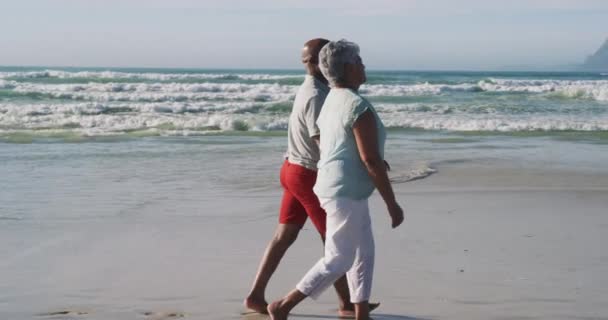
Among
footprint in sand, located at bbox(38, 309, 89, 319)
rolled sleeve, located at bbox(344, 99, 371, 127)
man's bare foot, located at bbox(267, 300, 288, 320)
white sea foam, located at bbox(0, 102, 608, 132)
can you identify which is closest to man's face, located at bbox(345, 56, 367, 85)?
→ rolled sleeve, located at bbox(344, 99, 371, 127)

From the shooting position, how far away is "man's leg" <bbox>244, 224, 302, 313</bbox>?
460cm

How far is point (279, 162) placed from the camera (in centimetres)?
1196

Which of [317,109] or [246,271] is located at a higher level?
[317,109]

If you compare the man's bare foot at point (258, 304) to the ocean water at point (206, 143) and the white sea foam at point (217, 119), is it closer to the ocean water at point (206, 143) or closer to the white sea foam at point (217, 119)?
the ocean water at point (206, 143)

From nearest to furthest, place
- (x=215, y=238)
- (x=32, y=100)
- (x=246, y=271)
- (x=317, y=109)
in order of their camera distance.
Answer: (x=317, y=109)
(x=246, y=271)
(x=215, y=238)
(x=32, y=100)

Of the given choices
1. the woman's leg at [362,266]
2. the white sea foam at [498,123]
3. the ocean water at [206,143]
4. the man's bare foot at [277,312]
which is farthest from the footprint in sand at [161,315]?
the white sea foam at [498,123]

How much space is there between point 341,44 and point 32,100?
2741 centimetres

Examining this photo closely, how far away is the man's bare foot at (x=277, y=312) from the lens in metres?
4.25

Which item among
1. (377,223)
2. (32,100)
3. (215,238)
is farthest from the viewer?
(32,100)

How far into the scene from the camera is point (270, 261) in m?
4.67

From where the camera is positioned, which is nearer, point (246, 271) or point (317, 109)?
point (317, 109)

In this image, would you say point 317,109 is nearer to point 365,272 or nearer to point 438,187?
point 365,272

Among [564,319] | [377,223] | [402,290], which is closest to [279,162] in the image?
[377,223]

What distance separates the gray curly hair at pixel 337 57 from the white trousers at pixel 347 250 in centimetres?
56
